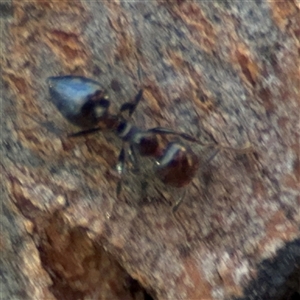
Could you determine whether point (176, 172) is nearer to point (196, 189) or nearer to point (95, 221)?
point (196, 189)

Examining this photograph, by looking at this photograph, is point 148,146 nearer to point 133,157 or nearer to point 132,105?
point 133,157

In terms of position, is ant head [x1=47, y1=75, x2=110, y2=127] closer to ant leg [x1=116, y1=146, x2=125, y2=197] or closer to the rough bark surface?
the rough bark surface

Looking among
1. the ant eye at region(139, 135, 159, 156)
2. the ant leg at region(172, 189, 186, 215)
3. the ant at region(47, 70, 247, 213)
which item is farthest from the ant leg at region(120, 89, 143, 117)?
the ant leg at region(172, 189, 186, 215)

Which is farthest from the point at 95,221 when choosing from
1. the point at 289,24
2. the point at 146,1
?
the point at 289,24

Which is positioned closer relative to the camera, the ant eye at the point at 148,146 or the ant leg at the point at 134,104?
the ant leg at the point at 134,104

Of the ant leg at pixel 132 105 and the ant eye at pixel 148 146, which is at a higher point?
the ant leg at pixel 132 105

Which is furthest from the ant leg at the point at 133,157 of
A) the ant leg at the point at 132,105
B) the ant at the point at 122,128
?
the ant leg at the point at 132,105

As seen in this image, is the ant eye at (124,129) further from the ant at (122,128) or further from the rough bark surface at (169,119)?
the rough bark surface at (169,119)
